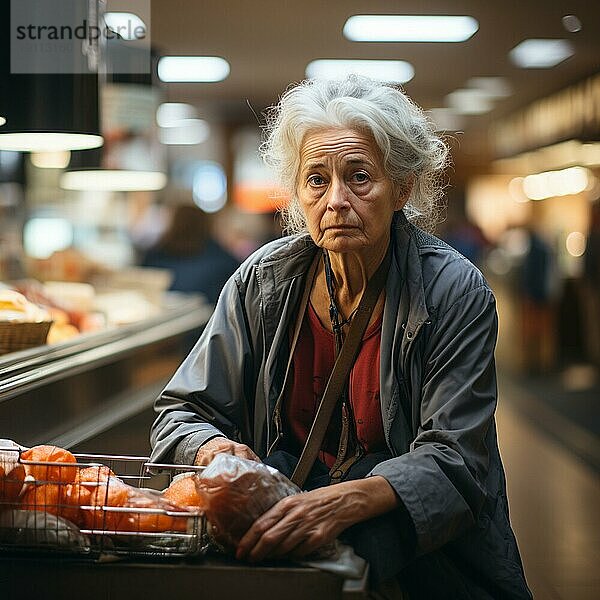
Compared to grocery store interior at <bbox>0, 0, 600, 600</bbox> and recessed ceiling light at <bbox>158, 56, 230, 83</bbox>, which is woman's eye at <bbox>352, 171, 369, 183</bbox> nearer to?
grocery store interior at <bbox>0, 0, 600, 600</bbox>

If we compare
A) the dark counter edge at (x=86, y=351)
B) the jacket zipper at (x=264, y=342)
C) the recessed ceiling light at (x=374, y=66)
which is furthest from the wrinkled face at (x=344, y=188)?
the recessed ceiling light at (x=374, y=66)

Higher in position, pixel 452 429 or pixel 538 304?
pixel 538 304

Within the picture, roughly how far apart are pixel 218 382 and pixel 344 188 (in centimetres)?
58

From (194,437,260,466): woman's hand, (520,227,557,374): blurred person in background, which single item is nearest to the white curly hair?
(194,437,260,466): woman's hand

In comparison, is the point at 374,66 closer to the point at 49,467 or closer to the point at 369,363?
the point at 369,363

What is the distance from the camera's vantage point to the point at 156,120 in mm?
5582

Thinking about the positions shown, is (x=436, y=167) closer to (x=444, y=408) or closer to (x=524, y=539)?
(x=444, y=408)

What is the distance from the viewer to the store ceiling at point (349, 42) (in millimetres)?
6789

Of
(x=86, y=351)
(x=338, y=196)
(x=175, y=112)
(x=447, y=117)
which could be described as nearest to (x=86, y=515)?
(x=338, y=196)

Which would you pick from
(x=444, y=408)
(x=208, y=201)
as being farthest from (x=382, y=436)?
(x=208, y=201)

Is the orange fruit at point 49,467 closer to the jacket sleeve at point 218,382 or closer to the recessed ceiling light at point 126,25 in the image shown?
the jacket sleeve at point 218,382

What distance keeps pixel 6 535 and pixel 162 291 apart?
416cm

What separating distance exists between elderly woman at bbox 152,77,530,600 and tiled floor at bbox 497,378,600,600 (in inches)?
85.1

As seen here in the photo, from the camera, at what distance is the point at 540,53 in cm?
874
